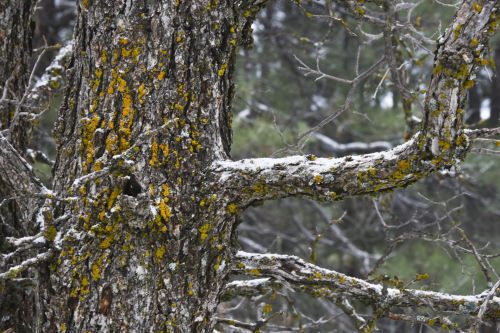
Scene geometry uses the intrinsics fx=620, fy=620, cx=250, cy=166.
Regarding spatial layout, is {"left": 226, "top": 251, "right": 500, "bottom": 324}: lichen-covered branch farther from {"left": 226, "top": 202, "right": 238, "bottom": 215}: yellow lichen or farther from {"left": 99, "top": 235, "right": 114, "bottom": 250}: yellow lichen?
{"left": 99, "top": 235, "right": 114, "bottom": 250}: yellow lichen

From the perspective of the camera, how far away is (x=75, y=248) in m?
1.81

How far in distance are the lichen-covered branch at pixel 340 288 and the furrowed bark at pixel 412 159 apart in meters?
0.28

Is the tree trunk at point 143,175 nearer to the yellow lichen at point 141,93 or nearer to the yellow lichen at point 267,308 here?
the yellow lichen at point 141,93

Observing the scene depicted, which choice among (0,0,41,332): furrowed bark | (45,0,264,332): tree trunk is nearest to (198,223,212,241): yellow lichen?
(45,0,264,332): tree trunk

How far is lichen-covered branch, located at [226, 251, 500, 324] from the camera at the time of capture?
6.68ft

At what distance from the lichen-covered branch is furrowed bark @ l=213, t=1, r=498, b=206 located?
28 cm

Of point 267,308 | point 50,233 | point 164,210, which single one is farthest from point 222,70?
point 267,308

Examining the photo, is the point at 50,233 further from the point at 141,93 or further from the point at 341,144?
the point at 341,144

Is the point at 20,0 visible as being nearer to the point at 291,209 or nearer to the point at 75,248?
the point at 75,248

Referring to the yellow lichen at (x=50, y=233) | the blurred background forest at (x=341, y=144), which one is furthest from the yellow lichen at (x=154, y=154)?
the blurred background forest at (x=341, y=144)

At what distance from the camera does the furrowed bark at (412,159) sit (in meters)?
1.44

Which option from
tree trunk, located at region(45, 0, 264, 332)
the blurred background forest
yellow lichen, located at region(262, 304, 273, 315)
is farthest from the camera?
the blurred background forest

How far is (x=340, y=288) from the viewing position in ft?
6.84

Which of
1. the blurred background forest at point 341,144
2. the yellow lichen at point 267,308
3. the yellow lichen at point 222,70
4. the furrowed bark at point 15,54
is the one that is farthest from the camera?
the blurred background forest at point 341,144
